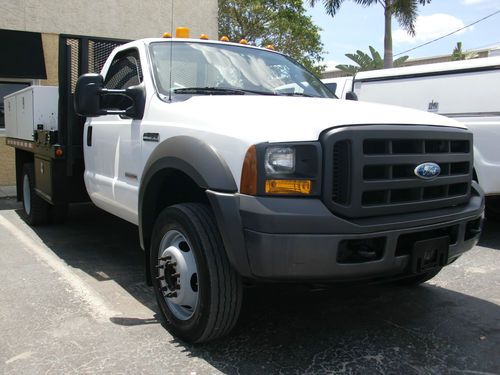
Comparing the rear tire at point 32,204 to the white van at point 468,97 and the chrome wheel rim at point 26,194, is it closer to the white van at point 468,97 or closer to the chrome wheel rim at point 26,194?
the chrome wheel rim at point 26,194

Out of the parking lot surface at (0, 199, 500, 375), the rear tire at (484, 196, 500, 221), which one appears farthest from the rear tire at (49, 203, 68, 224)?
the rear tire at (484, 196, 500, 221)

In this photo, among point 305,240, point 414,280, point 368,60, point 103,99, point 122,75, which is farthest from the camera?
point 368,60

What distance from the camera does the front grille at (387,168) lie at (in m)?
2.72

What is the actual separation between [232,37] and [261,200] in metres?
21.4

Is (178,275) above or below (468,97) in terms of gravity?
below

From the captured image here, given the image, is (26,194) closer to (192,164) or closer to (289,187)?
(192,164)

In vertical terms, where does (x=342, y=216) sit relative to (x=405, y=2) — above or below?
below

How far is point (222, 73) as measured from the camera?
404cm

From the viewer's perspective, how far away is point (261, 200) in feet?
8.74

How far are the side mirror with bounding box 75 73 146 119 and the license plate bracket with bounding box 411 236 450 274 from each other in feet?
7.13

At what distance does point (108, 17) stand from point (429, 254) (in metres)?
10.6

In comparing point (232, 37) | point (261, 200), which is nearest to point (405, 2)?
point (232, 37)

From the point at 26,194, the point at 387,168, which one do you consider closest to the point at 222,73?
the point at 387,168

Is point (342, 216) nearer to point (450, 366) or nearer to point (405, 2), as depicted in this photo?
point (450, 366)
